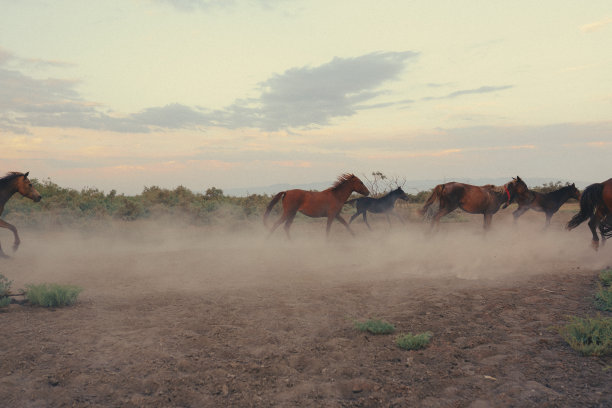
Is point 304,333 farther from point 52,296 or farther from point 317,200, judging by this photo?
point 317,200

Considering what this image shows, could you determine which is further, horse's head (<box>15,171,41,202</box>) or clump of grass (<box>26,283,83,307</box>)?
horse's head (<box>15,171,41,202</box>)

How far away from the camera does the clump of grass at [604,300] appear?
5.77 metres

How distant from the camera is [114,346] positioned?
4.70 meters

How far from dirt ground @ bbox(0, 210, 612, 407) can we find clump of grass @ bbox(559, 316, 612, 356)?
0.11 metres

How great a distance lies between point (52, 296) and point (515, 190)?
13.9m

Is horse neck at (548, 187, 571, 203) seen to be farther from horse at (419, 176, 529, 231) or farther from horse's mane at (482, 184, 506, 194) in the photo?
horse at (419, 176, 529, 231)

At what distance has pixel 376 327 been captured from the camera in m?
5.08

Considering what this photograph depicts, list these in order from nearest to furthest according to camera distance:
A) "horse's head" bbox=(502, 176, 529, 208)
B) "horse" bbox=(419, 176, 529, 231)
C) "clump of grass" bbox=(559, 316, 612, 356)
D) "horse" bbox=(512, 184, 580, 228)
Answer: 1. "clump of grass" bbox=(559, 316, 612, 356)
2. "horse" bbox=(419, 176, 529, 231)
3. "horse's head" bbox=(502, 176, 529, 208)
4. "horse" bbox=(512, 184, 580, 228)

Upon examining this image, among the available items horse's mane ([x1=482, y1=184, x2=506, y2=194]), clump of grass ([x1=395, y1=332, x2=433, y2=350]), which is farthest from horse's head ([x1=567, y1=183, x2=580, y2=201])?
clump of grass ([x1=395, y1=332, x2=433, y2=350])

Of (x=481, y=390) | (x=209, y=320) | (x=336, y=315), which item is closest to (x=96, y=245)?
(x=209, y=320)

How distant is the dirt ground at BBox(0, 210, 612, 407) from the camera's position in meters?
3.68

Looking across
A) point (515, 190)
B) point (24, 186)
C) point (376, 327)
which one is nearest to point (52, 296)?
point (376, 327)

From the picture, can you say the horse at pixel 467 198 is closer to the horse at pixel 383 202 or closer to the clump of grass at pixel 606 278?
the horse at pixel 383 202

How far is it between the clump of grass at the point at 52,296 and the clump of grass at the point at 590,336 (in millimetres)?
7025
